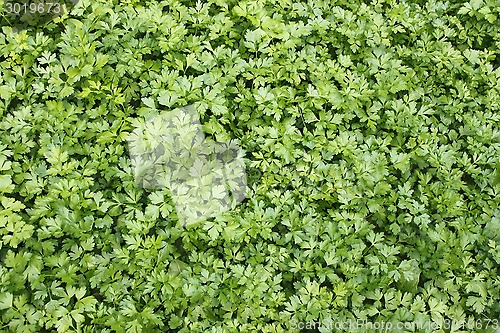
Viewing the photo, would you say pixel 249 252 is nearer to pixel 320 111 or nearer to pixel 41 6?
pixel 320 111

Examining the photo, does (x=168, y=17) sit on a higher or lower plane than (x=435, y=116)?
higher

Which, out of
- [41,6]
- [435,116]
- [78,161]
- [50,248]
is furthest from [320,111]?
[41,6]

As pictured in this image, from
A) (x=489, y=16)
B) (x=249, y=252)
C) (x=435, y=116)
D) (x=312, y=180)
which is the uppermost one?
(x=489, y=16)

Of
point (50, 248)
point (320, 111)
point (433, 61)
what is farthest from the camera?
point (433, 61)

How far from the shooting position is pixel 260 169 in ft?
9.44

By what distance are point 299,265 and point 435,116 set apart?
56.3 inches

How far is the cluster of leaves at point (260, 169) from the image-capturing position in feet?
8.40

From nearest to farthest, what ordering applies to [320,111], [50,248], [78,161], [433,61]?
1. [50,248]
2. [78,161]
3. [320,111]
4. [433,61]

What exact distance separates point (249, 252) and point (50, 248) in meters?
1.09

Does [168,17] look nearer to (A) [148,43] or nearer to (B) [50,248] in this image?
(A) [148,43]

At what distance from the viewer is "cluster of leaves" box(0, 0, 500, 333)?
101 inches

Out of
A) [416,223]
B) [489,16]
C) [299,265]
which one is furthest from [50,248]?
[489,16]

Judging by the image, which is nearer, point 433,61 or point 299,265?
point 299,265

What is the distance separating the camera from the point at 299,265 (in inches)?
104
